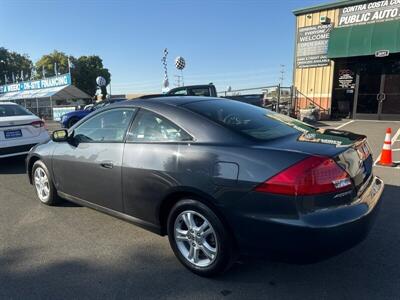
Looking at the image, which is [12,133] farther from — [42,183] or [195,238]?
[195,238]

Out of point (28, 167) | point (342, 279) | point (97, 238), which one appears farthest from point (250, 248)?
point (28, 167)

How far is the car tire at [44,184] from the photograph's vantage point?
→ 15.2 feet

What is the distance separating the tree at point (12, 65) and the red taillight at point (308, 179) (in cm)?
7912

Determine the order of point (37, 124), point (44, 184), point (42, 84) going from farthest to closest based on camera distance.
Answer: point (42, 84) < point (37, 124) < point (44, 184)

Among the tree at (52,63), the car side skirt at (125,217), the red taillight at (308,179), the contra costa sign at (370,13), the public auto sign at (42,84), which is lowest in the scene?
the car side skirt at (125,217)

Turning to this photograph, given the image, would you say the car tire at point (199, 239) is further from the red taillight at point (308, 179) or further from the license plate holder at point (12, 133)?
the license plate holder at point (12, 133)

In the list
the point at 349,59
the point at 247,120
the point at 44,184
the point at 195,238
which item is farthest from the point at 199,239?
the point at 349,59

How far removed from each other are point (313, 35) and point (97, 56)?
67.1m

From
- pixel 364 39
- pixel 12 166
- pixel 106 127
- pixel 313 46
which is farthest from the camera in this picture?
pixel 313 46

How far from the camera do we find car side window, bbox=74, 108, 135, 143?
142 inches

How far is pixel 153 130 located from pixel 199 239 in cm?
115

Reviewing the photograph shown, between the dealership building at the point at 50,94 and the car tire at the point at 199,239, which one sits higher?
the dealership building at the point at 50,94

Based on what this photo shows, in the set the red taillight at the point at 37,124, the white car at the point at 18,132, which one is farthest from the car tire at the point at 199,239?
the red taillight at the point at 37,124

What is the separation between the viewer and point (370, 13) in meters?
14.6
